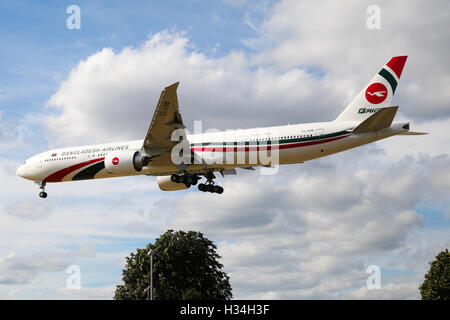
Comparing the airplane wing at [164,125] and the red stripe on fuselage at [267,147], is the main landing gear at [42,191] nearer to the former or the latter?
the airplane wing at [164,125]

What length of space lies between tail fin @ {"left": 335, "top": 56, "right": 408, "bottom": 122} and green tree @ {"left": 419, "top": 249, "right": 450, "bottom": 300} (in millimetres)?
32872

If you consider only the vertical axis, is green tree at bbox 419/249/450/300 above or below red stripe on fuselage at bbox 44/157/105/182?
below

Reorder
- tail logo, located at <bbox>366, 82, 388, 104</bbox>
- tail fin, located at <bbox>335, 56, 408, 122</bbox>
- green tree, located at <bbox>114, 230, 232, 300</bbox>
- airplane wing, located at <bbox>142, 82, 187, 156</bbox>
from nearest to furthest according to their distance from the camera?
airplane wing, located at <bbox>142, 82, 187, 156</bbox>
tail fin, located at <bbox>335, 56, 408, 122</bbox>
tail logo, located at <bbox>366, 82, 388, 104</bbox>
green tree, located at <bbox>114, 230, 232, 300</bbox>

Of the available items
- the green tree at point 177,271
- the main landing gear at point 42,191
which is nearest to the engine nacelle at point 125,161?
the main landing gear at point 42,191

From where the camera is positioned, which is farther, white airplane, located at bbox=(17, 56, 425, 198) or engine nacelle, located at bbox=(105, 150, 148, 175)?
engine nacelle, located at bbox=(105, 150, 148, 175)

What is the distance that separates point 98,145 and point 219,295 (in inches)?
1116

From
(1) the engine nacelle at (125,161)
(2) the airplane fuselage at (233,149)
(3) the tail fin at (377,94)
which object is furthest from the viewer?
(1) the engine nacelle at (125,161)

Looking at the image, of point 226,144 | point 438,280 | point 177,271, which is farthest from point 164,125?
point 438,280

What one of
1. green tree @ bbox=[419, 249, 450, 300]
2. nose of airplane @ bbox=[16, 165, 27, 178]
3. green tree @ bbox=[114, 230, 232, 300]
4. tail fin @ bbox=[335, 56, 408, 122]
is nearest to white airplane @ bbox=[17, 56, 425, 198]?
tail fin @ bbox=[335, 56, 408, 122]

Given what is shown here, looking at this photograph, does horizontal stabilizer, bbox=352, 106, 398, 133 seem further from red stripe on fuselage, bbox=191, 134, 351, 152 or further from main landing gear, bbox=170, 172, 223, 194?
main landing gear, bbox=170, 172, 223, 194

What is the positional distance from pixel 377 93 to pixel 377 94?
0.25 ft

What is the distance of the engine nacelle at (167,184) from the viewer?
41906 millimetres

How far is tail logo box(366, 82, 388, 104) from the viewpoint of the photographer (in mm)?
35219
